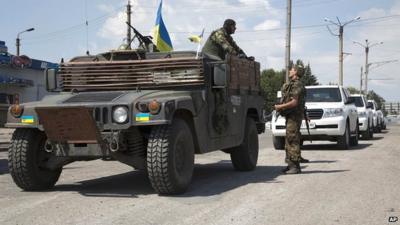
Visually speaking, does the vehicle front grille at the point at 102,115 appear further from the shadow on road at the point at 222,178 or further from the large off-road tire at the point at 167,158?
the shadow on road at the point at 222,178

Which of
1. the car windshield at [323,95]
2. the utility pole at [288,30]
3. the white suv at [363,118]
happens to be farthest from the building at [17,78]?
the car windshield at [323,95]

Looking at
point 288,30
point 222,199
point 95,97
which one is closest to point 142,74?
point 95,97

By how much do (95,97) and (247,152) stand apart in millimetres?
3721

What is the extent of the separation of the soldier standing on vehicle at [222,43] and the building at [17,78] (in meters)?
35.1

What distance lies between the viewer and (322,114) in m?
16.8

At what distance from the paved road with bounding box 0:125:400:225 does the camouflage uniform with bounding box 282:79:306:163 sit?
0.46 meters

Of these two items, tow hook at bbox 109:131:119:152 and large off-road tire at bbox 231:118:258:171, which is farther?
large off-road tire at bbox 231:118:258:171

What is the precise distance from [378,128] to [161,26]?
2439cm

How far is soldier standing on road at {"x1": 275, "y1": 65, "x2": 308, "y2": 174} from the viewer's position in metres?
10.4

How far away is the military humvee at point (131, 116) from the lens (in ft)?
24.7

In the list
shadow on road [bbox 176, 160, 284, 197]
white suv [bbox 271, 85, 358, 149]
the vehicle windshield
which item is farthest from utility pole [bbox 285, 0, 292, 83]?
shadow on road [bbox 176, 160, 284, 197]

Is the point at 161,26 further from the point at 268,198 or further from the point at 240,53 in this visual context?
the point at 268,198

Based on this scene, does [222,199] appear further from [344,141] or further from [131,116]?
[344,141]

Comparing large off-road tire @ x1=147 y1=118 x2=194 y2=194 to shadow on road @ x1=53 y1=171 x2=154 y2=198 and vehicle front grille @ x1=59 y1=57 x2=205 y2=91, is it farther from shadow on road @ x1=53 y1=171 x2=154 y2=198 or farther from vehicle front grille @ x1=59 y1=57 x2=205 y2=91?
vehicle front grille @ x1=59 y1=57 x2=205 y2=91
